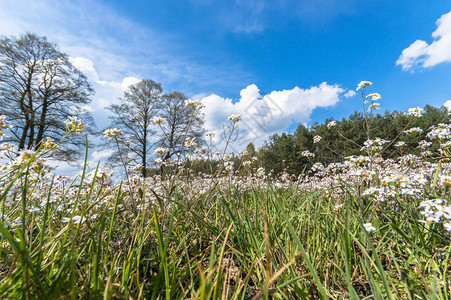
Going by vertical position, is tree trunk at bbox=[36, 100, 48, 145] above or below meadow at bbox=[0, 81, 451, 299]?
above

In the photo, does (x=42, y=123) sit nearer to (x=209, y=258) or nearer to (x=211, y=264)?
(x=209, y=258)

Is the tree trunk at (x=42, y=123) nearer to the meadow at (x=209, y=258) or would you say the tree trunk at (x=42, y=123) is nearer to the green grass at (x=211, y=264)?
the meadow at (x=209, y=258)

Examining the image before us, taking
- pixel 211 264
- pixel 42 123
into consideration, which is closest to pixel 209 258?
pixel 211 264

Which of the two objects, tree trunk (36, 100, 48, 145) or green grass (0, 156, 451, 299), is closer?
green grass (0, 156, 451, 299)

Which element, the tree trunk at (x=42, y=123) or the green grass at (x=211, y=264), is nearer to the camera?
the green grass at (x=211, y=264)

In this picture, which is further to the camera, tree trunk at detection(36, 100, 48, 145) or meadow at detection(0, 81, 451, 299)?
tree trunk at detection(36, 100, 48, 145)

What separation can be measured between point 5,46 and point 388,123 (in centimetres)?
4473

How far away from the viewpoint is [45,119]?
16.0 metres

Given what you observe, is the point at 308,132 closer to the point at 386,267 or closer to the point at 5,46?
the point at 386,267

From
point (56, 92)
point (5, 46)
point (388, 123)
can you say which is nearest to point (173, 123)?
point (56, 92)

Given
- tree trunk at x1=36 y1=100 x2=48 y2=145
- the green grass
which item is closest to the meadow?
the green grass

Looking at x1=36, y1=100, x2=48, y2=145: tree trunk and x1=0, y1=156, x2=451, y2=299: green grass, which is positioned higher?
x1=36, y1=100, x2=48, y2=145: tree trunk


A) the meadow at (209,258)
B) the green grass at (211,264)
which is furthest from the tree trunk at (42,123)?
the green grass at (211,264)

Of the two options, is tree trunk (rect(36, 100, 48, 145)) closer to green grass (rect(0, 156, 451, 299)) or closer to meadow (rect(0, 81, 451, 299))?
meadow (rect(0, 81, 451, 299))
